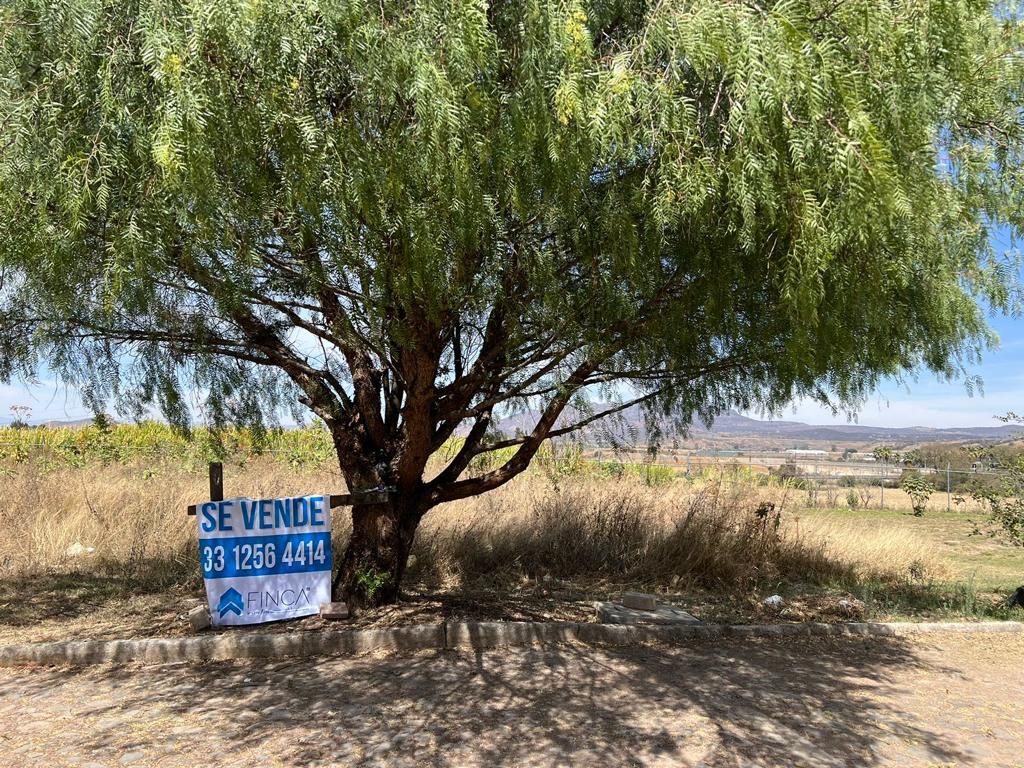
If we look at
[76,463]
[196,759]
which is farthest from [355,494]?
[76,463]

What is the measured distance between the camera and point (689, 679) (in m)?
5.66

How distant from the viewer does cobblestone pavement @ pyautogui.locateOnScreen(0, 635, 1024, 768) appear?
13.8ft

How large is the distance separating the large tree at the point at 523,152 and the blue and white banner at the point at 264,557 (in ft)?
8.04

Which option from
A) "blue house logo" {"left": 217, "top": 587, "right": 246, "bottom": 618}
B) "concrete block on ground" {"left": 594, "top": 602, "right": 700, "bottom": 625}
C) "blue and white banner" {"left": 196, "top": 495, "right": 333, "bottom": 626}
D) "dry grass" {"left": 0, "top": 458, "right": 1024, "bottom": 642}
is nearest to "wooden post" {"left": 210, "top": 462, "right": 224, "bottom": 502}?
"blue and white banner" {"left": 196, "top": 495, "right": 333, "bottom": 626}

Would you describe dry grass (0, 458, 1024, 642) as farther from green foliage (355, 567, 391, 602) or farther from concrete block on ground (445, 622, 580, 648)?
A: concrete block on ground (445, 622, 580, 648)

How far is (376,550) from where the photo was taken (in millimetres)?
6941

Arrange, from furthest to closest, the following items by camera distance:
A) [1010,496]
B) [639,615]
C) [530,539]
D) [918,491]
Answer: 1. [918,491]
2. [530,539]
3. [1010,496]
4. [639,615]

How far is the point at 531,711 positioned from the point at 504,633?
154 cm

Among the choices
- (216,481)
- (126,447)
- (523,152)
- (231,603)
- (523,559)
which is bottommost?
(523,559)

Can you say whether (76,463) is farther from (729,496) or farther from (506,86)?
(506,86)

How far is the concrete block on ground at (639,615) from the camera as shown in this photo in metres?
7.03

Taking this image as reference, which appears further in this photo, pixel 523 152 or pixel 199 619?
pixel 199 619

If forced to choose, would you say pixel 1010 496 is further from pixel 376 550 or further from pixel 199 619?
pixel 199 619

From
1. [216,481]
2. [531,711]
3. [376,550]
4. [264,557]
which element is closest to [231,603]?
[264,557]
